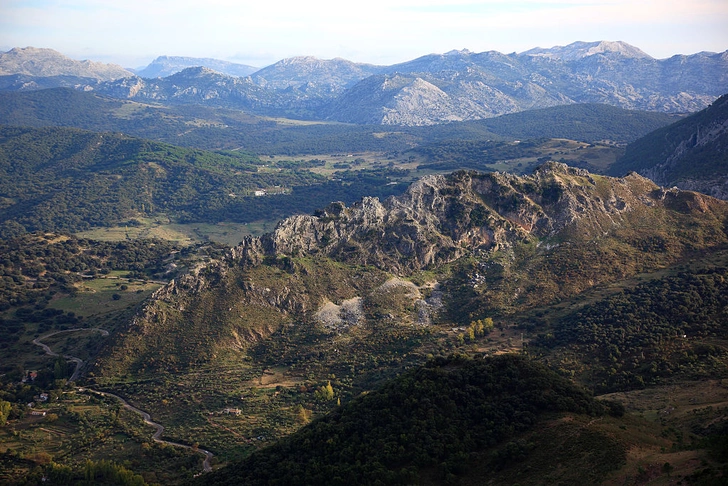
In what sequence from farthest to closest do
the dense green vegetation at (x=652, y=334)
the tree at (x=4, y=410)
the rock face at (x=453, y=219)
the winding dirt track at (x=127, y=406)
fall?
the rock face at (x=453, y=219)
the tree at (x=4, y=410)
the dense green vegetation at (x=652, y=334)
the winding dirt track at (x=127, y=406)

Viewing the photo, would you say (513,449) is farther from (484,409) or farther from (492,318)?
(492,318)

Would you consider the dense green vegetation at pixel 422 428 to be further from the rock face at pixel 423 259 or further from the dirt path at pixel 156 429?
the rock face at pixel 423 259

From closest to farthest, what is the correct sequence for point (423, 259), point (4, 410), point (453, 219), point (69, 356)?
1. point (4, 410)
2. point (69, 356)
3. point (423, 259)
4. point (453, 219)

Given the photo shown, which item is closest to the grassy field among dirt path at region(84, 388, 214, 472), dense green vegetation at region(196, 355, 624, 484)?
dirt path at region(84, 388, 214, 472)

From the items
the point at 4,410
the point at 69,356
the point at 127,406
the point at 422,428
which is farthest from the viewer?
the point at 69,356

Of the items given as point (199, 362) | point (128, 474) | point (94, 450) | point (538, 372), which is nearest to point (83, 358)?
point (199, 362)

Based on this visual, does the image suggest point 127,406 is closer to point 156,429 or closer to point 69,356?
point 156,429

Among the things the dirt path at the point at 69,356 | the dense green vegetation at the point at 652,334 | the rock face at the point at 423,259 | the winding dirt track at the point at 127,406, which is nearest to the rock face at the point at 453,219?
the rock face at the point at 423,259

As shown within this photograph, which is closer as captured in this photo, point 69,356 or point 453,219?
point 69,356

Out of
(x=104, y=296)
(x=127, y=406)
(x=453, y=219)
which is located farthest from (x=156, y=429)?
(x=453, y=219)

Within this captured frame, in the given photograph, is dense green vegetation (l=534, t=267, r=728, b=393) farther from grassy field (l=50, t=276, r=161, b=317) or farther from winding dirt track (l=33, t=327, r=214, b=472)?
grassy field (l=50, t=276, r=161, b=317)
